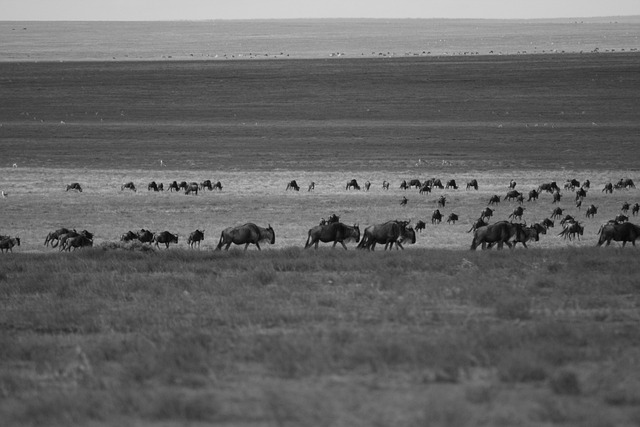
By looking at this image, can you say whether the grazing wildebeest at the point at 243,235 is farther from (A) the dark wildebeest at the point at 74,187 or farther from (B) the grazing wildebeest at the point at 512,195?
(A) the dark wildebeest at the point at 74,187

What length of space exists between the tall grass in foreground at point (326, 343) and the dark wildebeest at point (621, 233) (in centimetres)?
446

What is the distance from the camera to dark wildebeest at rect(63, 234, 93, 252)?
64.1 ft

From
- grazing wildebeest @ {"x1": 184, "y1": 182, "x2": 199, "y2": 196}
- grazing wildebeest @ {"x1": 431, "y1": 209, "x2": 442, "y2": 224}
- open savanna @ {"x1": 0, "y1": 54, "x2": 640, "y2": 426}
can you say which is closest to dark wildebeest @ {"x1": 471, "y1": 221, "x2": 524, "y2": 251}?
open savanna @ {"x1": 0, "y1": 54, "x2": 640, "y2": 426}

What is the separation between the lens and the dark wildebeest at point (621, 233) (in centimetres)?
1783

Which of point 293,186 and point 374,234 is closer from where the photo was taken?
point 374,234

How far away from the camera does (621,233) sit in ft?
59.1

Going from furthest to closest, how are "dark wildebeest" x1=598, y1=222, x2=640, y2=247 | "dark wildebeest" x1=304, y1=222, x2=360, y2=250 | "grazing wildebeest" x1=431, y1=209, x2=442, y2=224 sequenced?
1. "grazing wildebeest" x1=431, y1=209, x2=442, y2=224
2. "dark wildebeest" x1=304, y1=222, x2=360, y2=250
3. "dark wildebeest" x1=598, y1=222, x2=640, y2=247

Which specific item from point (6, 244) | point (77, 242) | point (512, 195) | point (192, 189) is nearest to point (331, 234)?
point (77, 242)

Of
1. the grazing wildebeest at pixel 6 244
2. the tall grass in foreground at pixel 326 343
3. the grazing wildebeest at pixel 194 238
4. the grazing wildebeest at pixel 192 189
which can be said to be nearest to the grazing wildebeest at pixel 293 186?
the grazing wildebeest at pixel 192 189

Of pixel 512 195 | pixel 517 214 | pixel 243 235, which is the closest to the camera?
pixel 243 235

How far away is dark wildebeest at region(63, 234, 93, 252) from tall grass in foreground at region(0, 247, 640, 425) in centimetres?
586

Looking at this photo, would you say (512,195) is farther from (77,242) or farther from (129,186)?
(77,242)

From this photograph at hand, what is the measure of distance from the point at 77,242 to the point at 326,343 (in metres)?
12.4

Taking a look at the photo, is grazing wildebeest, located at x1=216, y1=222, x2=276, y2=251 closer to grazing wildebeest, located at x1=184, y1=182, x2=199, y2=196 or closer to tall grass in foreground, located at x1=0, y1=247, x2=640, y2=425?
tall grass in foreground, located at x1=0, y1=247, x2=640, y2=425
